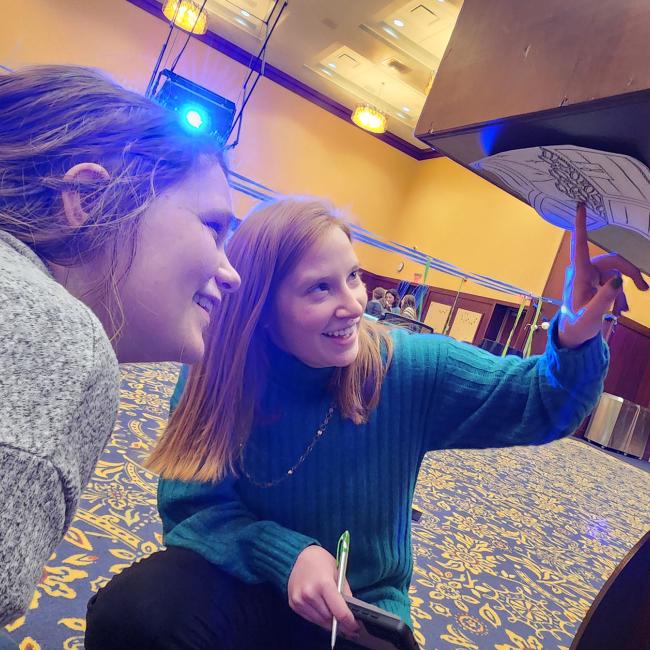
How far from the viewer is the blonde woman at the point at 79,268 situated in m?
0.29

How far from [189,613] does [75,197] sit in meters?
0.57

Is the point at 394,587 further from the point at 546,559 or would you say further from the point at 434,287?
the point at 434,287

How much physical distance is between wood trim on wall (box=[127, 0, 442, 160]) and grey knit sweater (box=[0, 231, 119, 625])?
6762mm

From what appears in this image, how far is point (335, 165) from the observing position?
8.79 meters

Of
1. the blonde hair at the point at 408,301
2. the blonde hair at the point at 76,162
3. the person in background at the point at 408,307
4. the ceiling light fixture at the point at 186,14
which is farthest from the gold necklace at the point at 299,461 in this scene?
the ceiling light fixture at the point at 186,14

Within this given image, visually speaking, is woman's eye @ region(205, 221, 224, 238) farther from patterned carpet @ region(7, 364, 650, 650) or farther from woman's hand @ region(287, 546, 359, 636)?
patterned carpet @ region(7, 364, 650, 650)

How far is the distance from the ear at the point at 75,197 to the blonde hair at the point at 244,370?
16.3 inches

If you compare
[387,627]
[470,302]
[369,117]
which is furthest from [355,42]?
[387,627]

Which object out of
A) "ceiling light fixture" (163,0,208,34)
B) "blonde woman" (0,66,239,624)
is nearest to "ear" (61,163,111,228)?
"blonde woman" (0,66,239,624)

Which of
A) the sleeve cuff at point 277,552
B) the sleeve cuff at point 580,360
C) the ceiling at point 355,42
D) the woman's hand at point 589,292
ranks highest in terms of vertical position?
the ceiling at point 355,42

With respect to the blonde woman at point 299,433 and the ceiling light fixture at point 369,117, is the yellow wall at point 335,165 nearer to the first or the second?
the ceiling light fixture at point 369,117

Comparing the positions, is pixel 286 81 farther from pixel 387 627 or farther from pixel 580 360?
pixel 387 627

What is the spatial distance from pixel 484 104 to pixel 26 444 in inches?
14.0

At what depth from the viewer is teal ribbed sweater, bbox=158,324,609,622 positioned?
0.84m
